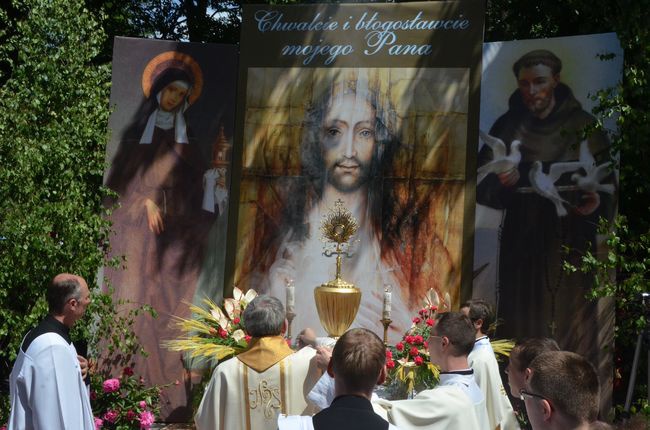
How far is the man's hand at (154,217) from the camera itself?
9.98 metres

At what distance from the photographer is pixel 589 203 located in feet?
29.4

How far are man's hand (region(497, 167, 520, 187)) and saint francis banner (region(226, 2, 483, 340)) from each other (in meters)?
0.40

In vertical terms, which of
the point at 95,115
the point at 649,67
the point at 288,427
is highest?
the point at 649,67

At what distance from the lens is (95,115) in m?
9.48

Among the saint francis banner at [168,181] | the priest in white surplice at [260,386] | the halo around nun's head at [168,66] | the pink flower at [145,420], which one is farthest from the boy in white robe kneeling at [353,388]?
the halo around nun's head at [168,66]

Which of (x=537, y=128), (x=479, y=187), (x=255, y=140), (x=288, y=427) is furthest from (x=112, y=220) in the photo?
(x=288, y=427)

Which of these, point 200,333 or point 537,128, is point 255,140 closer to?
point 200,333

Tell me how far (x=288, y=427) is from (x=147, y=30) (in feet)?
A: 42.2

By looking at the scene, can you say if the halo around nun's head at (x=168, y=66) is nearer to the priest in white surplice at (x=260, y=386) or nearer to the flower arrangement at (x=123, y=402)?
the flower arrangement at (x=123, y=402)

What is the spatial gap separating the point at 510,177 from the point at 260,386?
5542 mm

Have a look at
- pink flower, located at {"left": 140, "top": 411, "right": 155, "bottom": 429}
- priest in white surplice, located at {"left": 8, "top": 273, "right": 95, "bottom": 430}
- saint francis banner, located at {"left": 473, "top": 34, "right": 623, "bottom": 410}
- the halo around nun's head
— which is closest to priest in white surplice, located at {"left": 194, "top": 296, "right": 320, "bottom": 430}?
priest in white surplice, located at {"left": 8, "top": 273, "right": 95, "bottom": 430}

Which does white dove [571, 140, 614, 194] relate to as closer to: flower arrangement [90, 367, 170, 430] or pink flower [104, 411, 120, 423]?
flower arrangement [90, 367, 170, 430]

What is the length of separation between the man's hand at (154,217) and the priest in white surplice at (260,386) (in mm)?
5468

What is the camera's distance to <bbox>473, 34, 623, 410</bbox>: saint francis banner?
8922 mm
